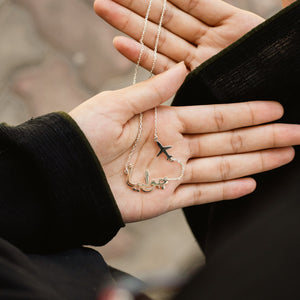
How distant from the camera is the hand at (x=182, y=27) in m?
0.68

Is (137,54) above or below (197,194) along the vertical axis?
above

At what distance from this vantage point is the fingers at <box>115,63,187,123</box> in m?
0.61

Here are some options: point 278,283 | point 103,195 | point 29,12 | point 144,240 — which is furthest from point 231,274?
point 29,12

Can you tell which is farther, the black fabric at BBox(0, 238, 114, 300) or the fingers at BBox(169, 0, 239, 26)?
the fingers at BBox(169, 0, 239, 26)

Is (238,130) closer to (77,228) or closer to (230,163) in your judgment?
(230,163)

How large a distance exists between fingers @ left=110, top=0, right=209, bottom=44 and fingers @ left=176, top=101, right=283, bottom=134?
0.18 m

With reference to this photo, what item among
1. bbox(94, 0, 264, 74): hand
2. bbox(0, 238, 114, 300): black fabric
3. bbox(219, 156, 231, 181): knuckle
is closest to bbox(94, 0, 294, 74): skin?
bbox(94, 0, 264, 74): hand

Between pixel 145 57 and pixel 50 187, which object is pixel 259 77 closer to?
pixel 145 57

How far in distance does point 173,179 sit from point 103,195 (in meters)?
0.16

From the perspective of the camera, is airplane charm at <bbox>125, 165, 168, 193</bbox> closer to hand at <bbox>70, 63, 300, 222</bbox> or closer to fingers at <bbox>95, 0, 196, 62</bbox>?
hand at <bbox>70, 63, 300, 222</bbox>

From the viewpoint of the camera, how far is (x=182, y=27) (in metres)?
0.71

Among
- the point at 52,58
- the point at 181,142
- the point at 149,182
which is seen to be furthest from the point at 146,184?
the point at 52,58

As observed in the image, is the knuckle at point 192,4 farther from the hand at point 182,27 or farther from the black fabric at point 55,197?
the black fabric at point 55,197

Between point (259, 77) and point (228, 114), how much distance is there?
93mm
